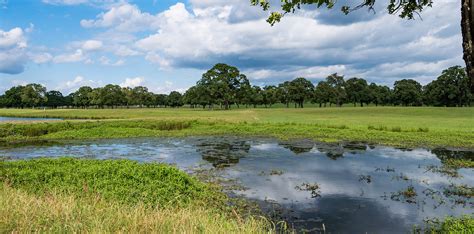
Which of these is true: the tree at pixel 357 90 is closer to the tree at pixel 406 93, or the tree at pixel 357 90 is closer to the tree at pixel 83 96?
the tree at pixel 406 93

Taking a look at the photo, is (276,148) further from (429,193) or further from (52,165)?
(52,165)

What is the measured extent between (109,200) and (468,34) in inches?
436

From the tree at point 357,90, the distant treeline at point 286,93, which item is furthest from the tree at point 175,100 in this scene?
the tree at point 357,90

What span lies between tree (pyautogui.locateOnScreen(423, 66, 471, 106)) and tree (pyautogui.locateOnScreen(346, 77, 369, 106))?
33.3m

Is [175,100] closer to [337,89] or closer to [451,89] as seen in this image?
[337,89]

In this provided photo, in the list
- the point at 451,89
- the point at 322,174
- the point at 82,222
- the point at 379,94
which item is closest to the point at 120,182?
the point at 82,222

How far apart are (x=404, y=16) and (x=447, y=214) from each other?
8409 mm

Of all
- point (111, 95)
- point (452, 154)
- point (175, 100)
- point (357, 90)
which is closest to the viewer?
point (452, 154)

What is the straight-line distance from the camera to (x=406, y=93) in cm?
14288

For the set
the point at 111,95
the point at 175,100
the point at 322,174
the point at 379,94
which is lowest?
the point at 322,174

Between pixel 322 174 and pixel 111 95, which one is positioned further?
pixel 111 95

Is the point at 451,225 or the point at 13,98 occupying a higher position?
the point at 13,98

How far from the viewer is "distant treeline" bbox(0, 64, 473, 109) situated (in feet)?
388

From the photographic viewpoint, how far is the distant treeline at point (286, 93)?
11825 centimetres
